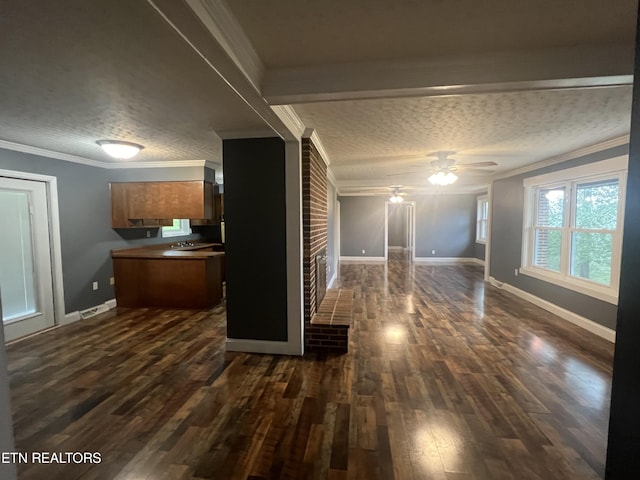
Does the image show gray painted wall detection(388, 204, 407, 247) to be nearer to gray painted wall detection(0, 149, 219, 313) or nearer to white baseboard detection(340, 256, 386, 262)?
white baseboard detection(340, 256, 386, 262)

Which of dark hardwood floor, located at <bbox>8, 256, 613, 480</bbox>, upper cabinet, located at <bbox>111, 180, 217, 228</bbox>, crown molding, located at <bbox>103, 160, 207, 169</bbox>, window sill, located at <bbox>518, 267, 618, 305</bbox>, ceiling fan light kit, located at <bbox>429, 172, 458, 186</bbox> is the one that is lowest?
dark hardwood floor, located at <bbox>8, 256, 613, 480</bbox>

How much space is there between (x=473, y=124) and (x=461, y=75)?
1319mm

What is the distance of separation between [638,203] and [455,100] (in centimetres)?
181

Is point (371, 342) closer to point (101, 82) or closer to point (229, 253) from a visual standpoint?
point (229, 253)

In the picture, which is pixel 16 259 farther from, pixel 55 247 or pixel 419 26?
pixel 419 26

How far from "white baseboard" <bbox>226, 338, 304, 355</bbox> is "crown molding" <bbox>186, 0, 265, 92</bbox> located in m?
2.39

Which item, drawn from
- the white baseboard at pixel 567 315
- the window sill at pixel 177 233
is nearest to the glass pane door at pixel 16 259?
the window sill at pixel 177 233

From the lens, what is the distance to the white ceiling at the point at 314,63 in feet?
4.37

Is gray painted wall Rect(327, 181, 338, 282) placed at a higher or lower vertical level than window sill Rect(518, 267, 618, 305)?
higher

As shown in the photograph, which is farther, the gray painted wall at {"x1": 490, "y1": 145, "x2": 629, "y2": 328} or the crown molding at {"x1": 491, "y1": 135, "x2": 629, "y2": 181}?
the gray painted wall at {"x1": 490, "y1": 145, "x2": 629, "y2": 328}

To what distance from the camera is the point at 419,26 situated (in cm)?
144

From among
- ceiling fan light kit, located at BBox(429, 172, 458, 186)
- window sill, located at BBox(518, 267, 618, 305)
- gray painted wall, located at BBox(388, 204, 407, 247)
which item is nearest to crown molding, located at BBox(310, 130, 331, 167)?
ceiling fan light kit, located at BBox(429, 172, 458, 186)

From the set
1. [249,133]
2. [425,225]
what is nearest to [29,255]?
[249,133]

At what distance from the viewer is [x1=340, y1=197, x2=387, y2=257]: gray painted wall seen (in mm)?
9688
